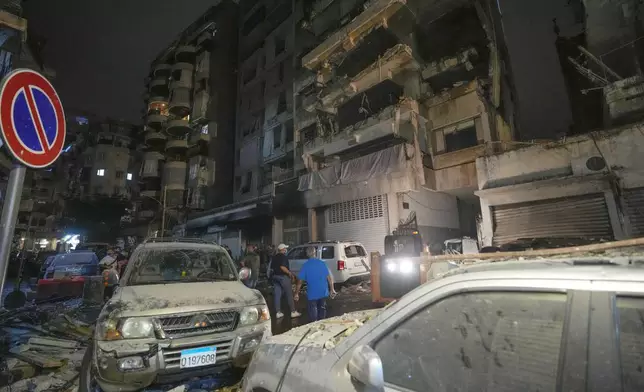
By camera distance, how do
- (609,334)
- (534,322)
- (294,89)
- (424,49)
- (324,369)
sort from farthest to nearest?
(294,89) → (424,49) → (324,369) → (534,322) → (609,334)

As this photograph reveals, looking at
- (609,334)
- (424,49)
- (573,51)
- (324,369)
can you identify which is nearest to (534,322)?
(609,334)

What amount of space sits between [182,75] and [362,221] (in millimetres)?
29978

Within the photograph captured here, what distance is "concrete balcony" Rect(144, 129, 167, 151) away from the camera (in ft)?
120

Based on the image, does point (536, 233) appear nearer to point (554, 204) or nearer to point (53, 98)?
point (554, 204)

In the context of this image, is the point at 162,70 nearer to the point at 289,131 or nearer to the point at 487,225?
the point at 289,131

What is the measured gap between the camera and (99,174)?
49.8m

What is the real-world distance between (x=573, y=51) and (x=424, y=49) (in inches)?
455

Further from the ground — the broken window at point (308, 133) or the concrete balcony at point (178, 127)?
the concrete balcony at point (178, 127)

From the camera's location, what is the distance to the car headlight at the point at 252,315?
391 centimetres

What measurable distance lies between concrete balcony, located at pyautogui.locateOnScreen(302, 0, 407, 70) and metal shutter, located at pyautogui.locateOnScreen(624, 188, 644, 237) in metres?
12.5

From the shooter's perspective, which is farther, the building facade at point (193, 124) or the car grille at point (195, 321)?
the building facade at point (193, 124)

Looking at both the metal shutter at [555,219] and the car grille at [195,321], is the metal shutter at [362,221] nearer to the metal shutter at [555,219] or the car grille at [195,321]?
the metal shutter at [555,219]

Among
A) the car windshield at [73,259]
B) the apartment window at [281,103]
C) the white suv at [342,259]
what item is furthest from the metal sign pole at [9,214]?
the apartment window at [281,103]

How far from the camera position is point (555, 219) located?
416 inches
